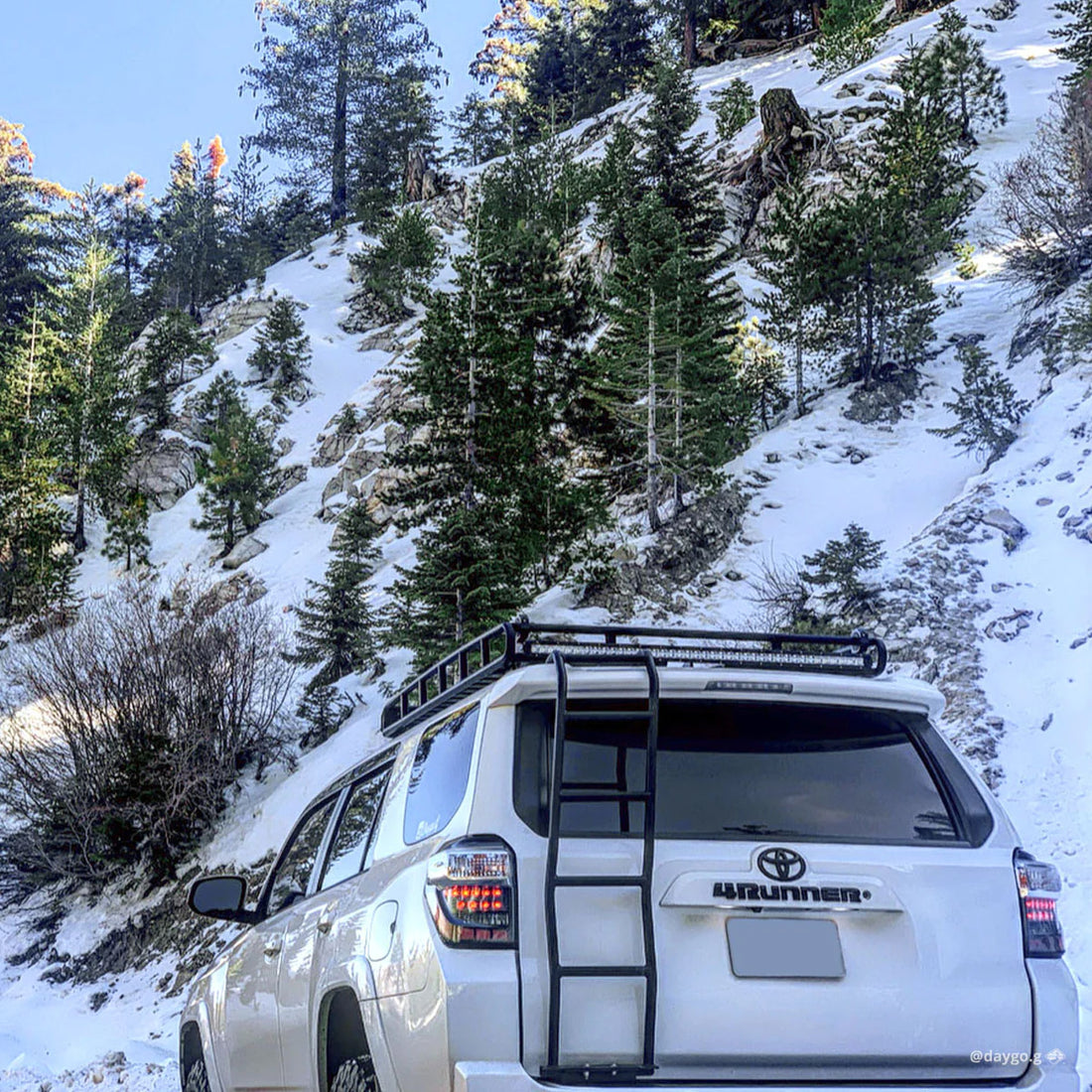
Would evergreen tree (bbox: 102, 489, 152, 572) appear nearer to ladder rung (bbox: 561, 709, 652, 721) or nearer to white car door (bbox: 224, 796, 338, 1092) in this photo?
white car door (bbox: 224, 796, 338, 1092)

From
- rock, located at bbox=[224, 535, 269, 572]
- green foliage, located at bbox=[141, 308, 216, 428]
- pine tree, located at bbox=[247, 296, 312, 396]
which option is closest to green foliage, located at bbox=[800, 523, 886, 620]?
rock, located at bbox=[224, 535, 269, 572]

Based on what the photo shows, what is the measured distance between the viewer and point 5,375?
41844 mm

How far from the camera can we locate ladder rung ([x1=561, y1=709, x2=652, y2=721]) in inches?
112

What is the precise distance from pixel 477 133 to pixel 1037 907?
75.5 metres

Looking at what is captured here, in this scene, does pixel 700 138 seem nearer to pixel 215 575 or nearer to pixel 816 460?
pixel 816 460

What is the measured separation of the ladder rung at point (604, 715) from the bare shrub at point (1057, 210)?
85.3 feet

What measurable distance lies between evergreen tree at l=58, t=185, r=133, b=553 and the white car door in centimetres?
3995

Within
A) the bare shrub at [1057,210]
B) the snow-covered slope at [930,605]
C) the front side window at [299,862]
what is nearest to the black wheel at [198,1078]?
the front side window at [299,862]

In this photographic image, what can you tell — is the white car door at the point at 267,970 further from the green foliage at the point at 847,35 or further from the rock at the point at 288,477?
the green foliage at the point at 847,35

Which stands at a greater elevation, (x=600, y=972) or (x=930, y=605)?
(x=600, y=972)

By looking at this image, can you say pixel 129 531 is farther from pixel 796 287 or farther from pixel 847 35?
pixel 847 35

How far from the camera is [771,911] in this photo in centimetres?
263

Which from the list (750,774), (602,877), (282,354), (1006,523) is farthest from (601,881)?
(282,354)

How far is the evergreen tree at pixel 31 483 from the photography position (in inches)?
1405
